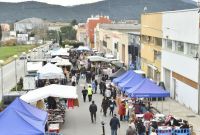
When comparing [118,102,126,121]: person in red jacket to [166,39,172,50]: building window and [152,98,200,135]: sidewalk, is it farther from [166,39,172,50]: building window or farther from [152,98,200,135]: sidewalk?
[166,39,172,50]: building window

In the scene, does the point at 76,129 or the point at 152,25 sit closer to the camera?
the point at 76,129

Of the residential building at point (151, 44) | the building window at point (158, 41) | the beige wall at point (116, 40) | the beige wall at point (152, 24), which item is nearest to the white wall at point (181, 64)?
the building window at point (158, 41)

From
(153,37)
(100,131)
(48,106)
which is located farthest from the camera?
(153,37)

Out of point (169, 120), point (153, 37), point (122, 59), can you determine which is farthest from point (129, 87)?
point (122, 59)

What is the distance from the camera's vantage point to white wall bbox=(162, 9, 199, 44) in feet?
93.1

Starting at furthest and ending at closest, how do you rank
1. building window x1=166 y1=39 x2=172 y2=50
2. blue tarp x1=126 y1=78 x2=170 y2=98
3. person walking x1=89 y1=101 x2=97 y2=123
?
building window x1=166 y1=39 x2=172 y2=50, person walking x1=89 y1=101 x2=97 y2=123, blue tarp x1=126 y1=78 x2=170 y2=98

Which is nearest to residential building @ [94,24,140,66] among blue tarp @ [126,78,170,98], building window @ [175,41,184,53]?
building window @ [175,41,184,53]

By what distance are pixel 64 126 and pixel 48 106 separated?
1.29m

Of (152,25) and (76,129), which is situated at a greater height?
(152,25)

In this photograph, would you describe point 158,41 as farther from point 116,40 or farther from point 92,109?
point 116,40

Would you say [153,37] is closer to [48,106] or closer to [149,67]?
[149,67]

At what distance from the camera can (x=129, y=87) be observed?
27000 mm

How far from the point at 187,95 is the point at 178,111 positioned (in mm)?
2031

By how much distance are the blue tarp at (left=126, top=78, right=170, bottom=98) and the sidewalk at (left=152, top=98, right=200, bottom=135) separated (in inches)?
76.4
